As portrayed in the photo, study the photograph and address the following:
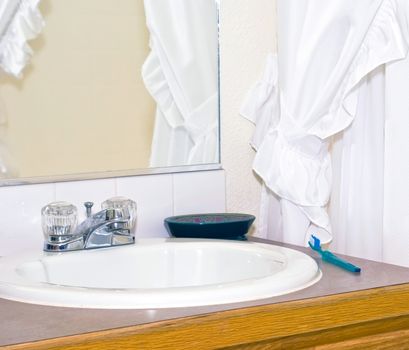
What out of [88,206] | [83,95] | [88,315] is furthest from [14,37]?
[88,315]

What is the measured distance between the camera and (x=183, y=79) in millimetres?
1715

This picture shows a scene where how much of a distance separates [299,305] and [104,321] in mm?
261

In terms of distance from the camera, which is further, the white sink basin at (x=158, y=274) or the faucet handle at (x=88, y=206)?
the faucet handle at (x=88, y=206)

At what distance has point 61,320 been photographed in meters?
1.04

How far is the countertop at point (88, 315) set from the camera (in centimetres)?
99

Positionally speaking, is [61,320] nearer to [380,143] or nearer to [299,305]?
[299,305]

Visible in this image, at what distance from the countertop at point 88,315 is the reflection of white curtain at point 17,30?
1.78 feet

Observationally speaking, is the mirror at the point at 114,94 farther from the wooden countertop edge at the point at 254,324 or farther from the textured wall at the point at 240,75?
the wooden countertop edge at the point at 254,324

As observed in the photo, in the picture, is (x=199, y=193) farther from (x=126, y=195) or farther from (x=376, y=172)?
(x=376, y=172)

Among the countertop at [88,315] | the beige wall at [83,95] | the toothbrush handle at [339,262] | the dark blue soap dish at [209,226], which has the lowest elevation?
the countertop at [88,315]

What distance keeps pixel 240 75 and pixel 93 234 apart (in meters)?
0.53

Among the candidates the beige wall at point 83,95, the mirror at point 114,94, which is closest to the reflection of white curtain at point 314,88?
the mirror at point 114,94

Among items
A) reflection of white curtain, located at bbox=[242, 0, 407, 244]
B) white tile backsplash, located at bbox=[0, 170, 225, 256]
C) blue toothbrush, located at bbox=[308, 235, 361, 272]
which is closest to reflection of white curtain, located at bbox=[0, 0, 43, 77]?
white tile backsplash, located at bbox=[0, 170, 225, 256]

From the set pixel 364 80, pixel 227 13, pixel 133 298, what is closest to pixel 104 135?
pixel 227 13
